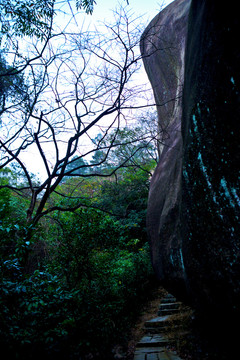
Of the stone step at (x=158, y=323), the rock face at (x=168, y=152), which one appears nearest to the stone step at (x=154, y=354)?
the stone step at (x=158, y=323)

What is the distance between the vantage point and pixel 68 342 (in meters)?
2.16

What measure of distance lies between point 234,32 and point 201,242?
6.22ft

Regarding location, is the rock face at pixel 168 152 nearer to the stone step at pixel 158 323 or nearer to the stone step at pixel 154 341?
the stone step at pixel 154 341

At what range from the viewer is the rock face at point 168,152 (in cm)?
413

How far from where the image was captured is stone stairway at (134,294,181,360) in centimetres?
468

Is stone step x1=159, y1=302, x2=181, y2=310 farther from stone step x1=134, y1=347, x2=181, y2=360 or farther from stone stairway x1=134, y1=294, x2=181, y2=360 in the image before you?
stone step x1=134, y1=347, x2=181, y2=360

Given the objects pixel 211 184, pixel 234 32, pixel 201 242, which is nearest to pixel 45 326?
pixel 201 242

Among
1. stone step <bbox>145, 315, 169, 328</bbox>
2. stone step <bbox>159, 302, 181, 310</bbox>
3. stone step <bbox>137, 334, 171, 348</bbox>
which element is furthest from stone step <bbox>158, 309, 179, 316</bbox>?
stone step <bbox>137, 334, 171, 348</bbox>

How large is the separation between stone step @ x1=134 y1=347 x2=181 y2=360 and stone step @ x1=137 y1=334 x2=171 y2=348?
0.14 meters

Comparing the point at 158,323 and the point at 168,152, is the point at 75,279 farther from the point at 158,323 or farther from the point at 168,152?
the point at 168,152

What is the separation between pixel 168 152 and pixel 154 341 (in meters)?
4.46

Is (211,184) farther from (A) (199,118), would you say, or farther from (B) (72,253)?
(B) (72,253)

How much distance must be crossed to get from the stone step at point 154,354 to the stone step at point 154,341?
0.14m

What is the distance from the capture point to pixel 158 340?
5305 mm
